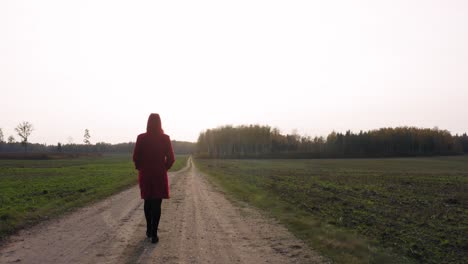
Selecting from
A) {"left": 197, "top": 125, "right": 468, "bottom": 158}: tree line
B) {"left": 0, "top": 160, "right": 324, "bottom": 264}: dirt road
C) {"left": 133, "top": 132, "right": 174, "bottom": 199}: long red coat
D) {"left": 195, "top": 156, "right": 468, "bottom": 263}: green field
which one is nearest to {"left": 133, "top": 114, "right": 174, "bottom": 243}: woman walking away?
{"left": 133, "top": 132, "right": 174, "bottom": 199}: long red coat

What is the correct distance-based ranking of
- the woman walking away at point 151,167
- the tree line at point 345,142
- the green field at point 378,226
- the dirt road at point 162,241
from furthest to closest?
the tree line at point 345,142 < the green field at point 378,226 < the woman walking away at point 151,167 < the dirt road at point 162,241

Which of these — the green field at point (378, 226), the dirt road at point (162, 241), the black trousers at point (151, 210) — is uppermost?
the black trousers at point (151, 210)

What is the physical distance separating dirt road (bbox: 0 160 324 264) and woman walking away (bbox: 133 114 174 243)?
0.69 metres

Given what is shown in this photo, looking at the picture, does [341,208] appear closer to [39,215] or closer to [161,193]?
[161,193]

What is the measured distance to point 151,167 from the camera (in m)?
9.19

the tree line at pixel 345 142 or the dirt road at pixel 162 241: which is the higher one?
the tree line at pixel 345 142

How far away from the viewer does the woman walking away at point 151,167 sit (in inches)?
358

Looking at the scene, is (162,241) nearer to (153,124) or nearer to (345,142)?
(153,124)

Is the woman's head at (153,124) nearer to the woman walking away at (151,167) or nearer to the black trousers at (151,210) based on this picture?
the woman walking away at (151,167)

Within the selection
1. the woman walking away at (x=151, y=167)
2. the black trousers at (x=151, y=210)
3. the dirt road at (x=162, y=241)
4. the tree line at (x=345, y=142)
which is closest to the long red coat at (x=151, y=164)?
the woman walking away at (x=151, y=167)

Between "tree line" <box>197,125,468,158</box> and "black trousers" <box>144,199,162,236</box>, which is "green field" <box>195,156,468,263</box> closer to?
"black trousers" <box>144,199,162,236</box>

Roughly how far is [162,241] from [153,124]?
2.61 m

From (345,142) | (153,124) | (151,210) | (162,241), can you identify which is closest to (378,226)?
(162,241)

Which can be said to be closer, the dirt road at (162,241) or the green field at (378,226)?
the dirt road at (162,241)
